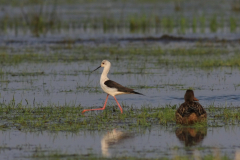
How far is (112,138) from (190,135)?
4.31ft

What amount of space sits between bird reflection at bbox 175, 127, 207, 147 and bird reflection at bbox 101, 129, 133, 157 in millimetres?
858

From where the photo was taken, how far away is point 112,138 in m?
8.73

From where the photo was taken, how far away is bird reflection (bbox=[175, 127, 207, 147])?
8453mm

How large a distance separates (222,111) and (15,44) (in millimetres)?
16856

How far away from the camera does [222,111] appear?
35.4 ft

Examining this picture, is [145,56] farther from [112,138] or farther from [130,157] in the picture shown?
[130,157]

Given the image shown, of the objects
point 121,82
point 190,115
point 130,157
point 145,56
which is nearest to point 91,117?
point 190,115

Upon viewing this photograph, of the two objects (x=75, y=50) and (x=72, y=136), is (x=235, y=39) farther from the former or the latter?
(x=72, y=136)

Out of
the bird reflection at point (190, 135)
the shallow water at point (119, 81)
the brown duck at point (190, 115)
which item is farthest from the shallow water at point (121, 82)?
the bird reflection at point (190, 135)

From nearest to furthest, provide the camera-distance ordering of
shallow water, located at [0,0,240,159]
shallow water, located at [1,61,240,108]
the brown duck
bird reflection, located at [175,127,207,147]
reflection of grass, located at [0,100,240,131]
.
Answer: shallow water, located at [0,0,240,159] < bird reflection, located at [175,127,207,147] < the brown duck < reflection of grass, located at [0,100,240,131] < shallow water, located at [1,61,240,108]

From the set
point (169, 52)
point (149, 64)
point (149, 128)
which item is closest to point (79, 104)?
point (149, 128)

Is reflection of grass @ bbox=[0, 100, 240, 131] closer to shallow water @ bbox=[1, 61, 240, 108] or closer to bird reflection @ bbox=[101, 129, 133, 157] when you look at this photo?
bird reflection @ bbox=[101, 129, 133, 157]

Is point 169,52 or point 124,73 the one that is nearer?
point 124,73

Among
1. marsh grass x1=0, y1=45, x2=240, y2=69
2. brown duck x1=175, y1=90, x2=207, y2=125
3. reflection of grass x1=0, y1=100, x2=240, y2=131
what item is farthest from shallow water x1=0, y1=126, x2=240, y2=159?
marsh grass x1=0, y1=45, x2=240, y2=69
